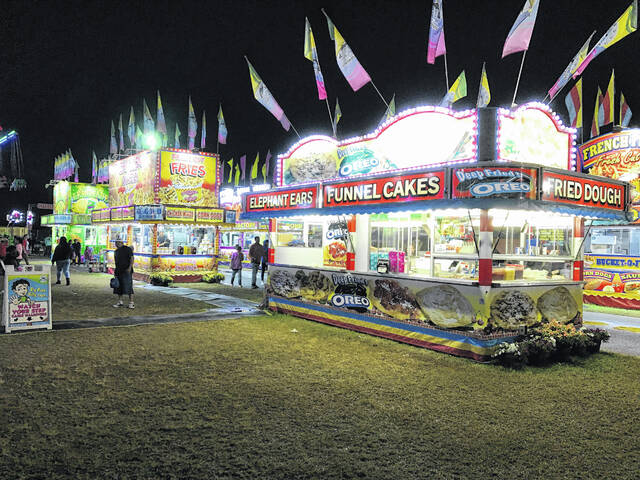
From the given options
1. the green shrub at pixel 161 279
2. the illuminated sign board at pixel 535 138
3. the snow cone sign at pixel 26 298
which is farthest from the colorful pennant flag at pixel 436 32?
the green shrub at pixel 161 279

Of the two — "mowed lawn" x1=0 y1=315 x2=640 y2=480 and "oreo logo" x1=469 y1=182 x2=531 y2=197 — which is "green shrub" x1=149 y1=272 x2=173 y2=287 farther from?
"oreo logo" x1=469 y1=182 x2=531 y2=197

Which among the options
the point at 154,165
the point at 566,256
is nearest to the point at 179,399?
the point at 566,256

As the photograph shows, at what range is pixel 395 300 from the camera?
9.25m

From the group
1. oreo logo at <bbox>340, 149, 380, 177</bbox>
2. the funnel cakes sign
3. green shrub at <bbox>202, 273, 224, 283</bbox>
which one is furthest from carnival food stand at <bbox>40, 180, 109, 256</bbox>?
oreo logo at <bbox>340, 149, 380, 177</bbox>

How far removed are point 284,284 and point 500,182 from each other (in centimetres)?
653

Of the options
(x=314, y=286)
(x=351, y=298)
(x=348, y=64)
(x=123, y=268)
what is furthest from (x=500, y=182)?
(x=123, y=268)

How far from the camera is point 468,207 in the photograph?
735cm

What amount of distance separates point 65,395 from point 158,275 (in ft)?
46.7

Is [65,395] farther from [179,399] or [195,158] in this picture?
[195,158]

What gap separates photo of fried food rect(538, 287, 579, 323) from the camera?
8594mm

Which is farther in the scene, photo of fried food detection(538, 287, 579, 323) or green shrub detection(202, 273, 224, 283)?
green shrub detection(202, 273, 224, 283)

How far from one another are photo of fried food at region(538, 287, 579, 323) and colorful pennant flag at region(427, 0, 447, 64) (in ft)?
19.7

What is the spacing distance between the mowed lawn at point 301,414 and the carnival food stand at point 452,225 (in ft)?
3.36

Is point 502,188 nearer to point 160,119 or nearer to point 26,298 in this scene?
point 26,298
